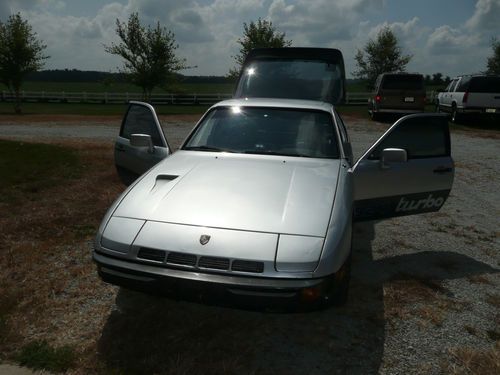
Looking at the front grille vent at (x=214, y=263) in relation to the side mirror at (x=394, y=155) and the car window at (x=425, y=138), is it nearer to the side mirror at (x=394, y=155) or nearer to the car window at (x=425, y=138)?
the side mirror at (x=394, y=155)

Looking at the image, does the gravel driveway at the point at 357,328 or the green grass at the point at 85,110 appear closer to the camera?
the gravel driveway at the point at 357,328

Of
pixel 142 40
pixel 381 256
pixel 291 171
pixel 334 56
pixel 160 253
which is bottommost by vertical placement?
pixel 381 256

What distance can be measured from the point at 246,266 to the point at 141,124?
3001 millimetres

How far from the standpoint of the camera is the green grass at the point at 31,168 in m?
6.77

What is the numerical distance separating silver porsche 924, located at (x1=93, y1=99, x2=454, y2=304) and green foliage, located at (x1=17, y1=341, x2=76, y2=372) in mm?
532

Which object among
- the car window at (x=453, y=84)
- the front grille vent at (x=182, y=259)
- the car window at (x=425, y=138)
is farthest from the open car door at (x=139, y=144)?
the car window at (x=453, y=84)

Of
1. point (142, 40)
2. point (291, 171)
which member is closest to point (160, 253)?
point (291, 171)

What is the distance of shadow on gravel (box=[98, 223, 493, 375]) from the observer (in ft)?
9.15

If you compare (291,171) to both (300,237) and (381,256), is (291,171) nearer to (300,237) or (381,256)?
(300,237)

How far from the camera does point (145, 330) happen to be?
3.17m

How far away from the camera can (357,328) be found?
3.29 m

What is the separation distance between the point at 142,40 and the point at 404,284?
29.7 m

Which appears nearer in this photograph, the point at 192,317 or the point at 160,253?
the point at 160,253

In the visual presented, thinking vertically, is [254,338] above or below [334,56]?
below
